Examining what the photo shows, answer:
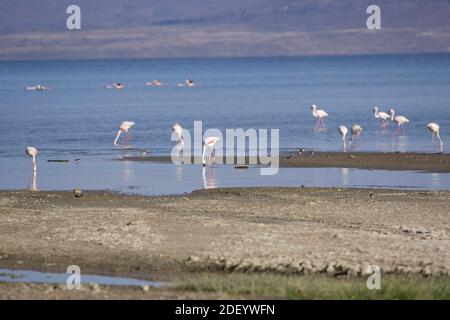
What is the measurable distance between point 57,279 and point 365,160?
15202mm

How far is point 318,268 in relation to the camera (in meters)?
13.7

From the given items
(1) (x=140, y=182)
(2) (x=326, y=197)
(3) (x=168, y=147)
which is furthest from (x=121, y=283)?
(3) (x=168, y=147)

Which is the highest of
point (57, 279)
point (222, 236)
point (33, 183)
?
point (33, 183)

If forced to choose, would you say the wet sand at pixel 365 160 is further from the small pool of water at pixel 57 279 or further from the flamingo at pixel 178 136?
the small pool of water at pixel 57 279

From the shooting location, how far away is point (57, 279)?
13.6 metres

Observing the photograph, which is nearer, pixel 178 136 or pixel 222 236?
pixel 222 236

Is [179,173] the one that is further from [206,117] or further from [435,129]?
[206,117]

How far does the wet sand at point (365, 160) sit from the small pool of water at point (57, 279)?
13.4 metres

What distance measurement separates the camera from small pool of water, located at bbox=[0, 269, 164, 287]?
13359 millimetres

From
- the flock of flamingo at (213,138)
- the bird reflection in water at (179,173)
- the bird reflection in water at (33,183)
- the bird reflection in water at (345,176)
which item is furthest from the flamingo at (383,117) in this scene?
the bird reflection in water at (33,183)

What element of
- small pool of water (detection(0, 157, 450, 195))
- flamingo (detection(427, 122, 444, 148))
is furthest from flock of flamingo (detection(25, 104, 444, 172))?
small pool of water (detection(0, 157, 450, 195))

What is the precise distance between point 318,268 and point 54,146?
71.5ft

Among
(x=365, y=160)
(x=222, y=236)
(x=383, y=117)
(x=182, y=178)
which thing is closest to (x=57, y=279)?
(x=222, y=236)
